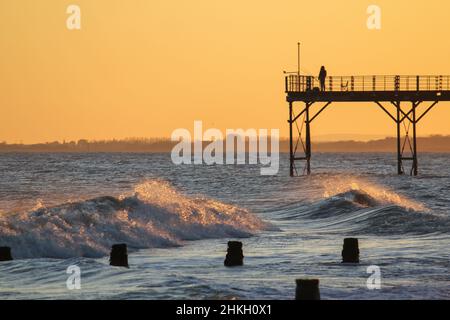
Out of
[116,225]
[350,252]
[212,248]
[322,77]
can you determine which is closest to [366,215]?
[116,225]

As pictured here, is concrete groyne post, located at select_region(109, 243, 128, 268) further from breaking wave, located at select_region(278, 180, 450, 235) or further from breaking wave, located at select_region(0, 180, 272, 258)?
breaking wave, located at select_region(278, 180, 450, 235)

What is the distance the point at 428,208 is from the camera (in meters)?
40.7

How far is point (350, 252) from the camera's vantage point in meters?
19.8

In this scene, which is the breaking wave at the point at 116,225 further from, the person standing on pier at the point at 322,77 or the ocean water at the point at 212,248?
the person standing on pier at the point at 322,77

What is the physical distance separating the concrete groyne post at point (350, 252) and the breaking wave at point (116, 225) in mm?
5580

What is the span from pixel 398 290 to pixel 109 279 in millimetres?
4374

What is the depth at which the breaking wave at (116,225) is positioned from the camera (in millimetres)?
22688

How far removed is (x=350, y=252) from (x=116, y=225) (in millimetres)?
7950

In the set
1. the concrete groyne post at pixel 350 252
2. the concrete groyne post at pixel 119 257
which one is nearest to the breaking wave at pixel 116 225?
the concrete groyne post at pixel 119 257

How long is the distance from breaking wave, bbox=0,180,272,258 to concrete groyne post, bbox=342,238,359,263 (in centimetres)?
558

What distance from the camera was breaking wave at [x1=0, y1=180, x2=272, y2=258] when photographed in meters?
22.7

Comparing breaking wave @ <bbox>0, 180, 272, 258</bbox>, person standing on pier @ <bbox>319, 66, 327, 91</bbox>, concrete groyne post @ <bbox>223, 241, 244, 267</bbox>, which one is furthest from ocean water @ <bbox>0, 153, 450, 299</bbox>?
person standing on pier @ <bbox>319, 66, 327, 91</bbox>
